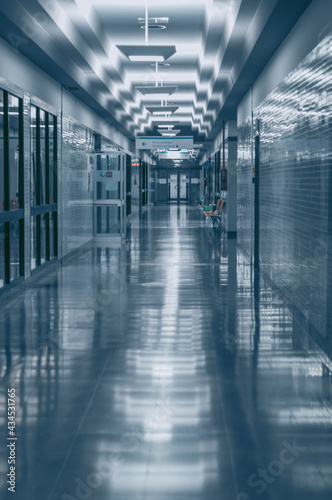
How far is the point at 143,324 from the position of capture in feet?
21.4

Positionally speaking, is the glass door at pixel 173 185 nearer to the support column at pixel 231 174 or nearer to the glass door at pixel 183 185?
the glass door at pixel 183 185

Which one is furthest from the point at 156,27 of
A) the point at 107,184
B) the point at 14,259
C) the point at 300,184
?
the point at 107,184

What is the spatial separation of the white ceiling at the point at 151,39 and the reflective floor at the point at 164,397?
3.32 metres

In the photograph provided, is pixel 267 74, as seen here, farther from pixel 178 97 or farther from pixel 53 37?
pixel 178 97

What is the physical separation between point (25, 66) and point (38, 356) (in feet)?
17.9

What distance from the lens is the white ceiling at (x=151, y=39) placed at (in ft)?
25.4

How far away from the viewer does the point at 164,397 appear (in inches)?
168

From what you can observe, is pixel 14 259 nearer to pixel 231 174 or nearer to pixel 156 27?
pixel 156 27

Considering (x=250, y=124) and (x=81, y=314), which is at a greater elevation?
(x=250, y=124)

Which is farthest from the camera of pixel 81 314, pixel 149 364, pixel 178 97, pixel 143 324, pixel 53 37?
pixel 178 97

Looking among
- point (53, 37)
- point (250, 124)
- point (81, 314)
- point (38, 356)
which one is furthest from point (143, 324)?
point (250, 124)

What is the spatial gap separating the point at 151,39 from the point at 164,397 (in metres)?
9.33

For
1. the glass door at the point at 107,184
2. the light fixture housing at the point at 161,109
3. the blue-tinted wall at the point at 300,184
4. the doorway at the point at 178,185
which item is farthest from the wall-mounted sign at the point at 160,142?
the doorway at the point at 178,185

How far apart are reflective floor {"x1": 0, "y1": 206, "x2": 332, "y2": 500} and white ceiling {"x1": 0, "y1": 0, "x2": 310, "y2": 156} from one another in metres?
3.32
